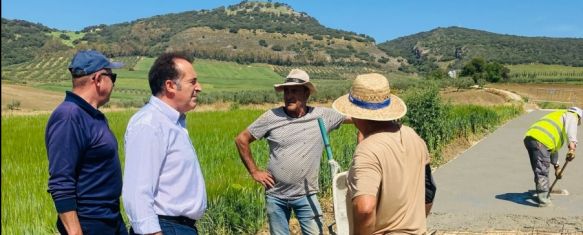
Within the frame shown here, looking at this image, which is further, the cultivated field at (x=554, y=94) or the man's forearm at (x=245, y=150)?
the cultivated field at (x=554, y=94)

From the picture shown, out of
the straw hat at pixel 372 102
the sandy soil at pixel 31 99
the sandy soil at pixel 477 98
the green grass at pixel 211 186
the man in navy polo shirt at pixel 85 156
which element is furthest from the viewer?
the sandy soil at pixel 477 98

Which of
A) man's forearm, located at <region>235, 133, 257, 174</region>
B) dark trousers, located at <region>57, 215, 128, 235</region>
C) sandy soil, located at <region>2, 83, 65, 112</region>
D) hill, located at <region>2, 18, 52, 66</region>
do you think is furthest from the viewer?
hill, located at <region>2, 18, 52, 66</region>

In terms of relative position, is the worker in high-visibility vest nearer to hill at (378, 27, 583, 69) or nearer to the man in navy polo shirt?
the man in navy polo shirt

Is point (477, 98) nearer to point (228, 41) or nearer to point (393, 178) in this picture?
point (393, 178)

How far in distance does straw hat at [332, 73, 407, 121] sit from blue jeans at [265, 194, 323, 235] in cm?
180

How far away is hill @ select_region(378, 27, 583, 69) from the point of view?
13725 centimetres

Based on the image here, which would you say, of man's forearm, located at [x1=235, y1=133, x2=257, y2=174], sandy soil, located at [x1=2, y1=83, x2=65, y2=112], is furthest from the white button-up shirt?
sandy soil, located at [x1=2, y1=83, x2=65, y2=112]

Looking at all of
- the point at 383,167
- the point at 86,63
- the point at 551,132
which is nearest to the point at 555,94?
the point at 551,132

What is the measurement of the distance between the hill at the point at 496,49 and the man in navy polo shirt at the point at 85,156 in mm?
130887

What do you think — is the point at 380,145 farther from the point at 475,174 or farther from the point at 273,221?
the point at 475,174

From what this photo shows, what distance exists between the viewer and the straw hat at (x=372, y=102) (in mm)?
2906

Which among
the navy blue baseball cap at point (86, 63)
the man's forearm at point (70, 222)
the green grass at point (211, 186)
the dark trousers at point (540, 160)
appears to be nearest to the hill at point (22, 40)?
the green grass at point (211, 186)

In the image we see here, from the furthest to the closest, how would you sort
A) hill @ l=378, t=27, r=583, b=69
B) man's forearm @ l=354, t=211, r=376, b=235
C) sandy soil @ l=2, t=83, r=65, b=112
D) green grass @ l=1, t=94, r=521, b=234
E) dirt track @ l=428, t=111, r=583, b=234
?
hill @ l=378, t=27, r=583, b=69 → sandy soil @ l=2, t=83, r=65, b=112 → dirt track @ l=428, t=111, r=583, b=234 → green grass @ l=1, t=94, r=521, b=234 → man's forearm @ l=354, t=211, r=376, b=235

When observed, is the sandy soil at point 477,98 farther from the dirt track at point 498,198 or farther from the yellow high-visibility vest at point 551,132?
the yellow high-visibility vest at point 551,132
